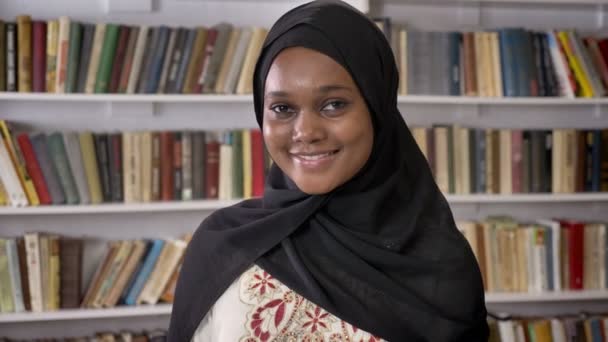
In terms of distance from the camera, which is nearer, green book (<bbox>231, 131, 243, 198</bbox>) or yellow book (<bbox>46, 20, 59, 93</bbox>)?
yellow book (<bbox>46, 20, 59, 93</bbox>)

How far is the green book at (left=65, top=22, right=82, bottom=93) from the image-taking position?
269 centimetres

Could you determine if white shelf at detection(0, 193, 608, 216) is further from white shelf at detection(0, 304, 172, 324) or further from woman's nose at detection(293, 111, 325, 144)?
woman's nose at detection(293, 111, 325, 144)

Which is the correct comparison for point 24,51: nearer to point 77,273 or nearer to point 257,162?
point 77,273

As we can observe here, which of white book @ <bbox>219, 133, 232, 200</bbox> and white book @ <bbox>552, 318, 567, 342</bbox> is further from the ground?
white book @ <bbox>219, 133, 232, 200</bbox>

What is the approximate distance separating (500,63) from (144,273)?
1.71m

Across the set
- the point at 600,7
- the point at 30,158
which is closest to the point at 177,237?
the point at 30,158

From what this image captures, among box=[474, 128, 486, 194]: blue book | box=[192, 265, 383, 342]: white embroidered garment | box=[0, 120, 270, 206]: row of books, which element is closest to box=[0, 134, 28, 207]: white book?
box=[0, 120, 270, 206]: row of books

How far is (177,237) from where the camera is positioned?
301 centimetres

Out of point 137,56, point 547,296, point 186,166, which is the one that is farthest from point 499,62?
point 137,56

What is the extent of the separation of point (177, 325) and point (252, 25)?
1.95 metres

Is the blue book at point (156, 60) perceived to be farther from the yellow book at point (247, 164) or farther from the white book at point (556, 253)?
the white book at point (556, 253)

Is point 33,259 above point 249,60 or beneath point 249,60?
beneath

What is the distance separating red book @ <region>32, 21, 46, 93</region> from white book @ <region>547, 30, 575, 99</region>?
6.82 ft

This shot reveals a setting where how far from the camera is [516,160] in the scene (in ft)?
10.0
